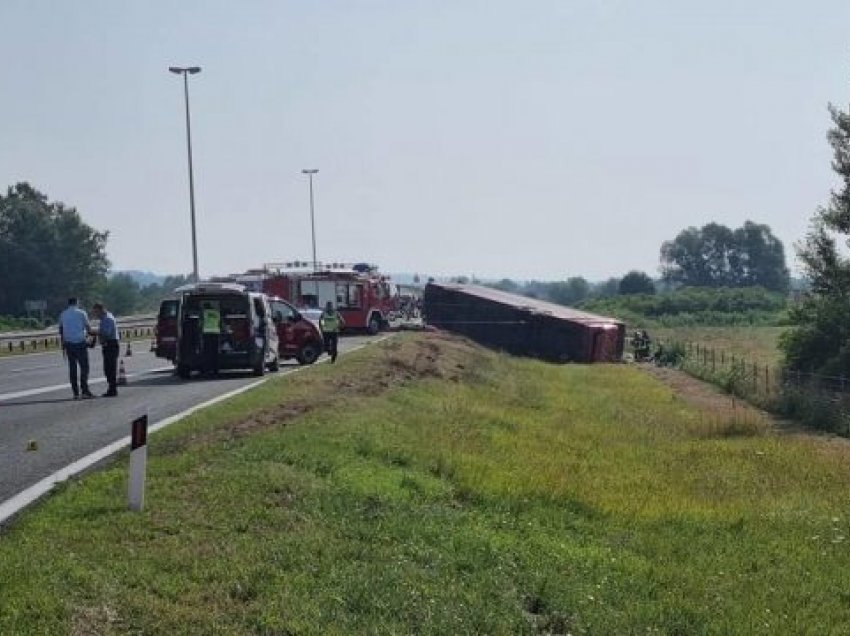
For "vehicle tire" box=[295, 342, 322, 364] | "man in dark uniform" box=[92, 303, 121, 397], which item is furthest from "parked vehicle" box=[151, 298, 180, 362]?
"man in dark uniform" box=[92, 303, 121, 397]

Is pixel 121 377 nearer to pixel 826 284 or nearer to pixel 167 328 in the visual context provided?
pixel 167 328

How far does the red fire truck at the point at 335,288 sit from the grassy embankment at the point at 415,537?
95.4ft

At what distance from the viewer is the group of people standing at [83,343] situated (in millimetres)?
20750

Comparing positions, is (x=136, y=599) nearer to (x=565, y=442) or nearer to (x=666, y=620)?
(x=666, y=620)

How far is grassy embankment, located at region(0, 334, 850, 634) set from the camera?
7430mm

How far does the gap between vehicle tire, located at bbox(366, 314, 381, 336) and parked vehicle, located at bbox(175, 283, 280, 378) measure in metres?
24.5

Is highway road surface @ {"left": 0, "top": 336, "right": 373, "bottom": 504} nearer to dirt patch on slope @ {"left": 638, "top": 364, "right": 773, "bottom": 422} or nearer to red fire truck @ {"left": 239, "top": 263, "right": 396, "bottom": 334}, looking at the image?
dirt patch on slope @ {"left": 638, "top": 364, "right": 773, "bottom": 422}

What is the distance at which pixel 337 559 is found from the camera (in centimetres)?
853

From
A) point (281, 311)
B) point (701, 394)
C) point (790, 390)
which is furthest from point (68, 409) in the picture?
point (701, 394)

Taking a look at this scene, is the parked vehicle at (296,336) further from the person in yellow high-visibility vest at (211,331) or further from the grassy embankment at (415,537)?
the grassy embankment at (415,537)

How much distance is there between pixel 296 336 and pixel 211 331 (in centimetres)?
614

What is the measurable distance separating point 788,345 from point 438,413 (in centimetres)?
2591

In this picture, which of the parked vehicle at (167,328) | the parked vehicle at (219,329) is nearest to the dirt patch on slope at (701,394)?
the parked vehicle at (219,329)

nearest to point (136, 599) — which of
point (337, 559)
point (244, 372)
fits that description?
point (337, 559)
